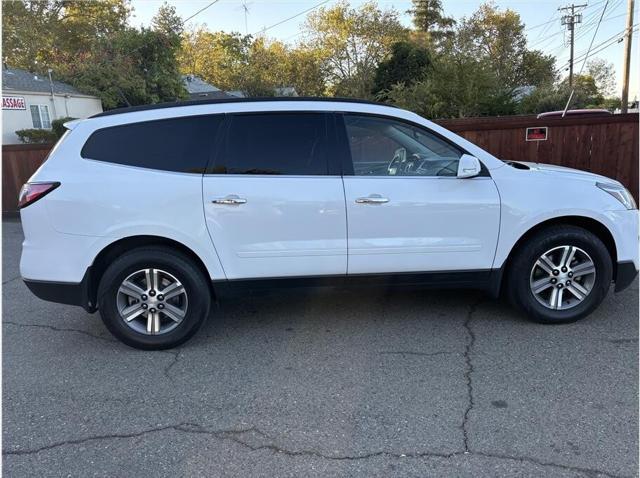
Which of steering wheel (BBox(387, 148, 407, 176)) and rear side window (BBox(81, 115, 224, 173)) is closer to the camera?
rear side window (BBox(81, 115, 224, 173))

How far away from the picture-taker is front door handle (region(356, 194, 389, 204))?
3.79m

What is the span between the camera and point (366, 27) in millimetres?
40219

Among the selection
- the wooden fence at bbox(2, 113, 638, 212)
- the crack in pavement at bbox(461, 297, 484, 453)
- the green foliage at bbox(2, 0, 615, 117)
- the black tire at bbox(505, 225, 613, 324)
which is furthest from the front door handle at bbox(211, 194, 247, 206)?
the green foliage at bbox(2, 0, 615, 117)

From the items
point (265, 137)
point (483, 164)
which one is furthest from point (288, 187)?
point (483, 164)

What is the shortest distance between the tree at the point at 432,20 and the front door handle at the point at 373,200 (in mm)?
54340

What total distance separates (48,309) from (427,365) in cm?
383

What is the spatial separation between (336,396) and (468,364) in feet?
3.34

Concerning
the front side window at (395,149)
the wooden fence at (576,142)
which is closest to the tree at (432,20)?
the wooden fence at (576,142)

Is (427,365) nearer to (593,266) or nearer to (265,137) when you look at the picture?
(593,266)

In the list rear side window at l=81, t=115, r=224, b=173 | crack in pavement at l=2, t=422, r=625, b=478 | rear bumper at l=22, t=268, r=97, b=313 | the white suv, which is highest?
rear side window at l=81, t=115, r=224, b=173

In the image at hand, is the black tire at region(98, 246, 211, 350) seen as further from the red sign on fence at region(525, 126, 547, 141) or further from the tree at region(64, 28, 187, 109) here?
the tree at region(64, 28, 187, 109)

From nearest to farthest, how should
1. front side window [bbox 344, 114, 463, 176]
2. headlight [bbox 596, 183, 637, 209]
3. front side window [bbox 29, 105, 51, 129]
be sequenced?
front side window [bbox 344, 114, 463, 176], headlight [bbox 596, 183, 637, 209], front side window [bbox 29, 105, 51, 129]

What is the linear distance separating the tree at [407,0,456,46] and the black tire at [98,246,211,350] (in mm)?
54907

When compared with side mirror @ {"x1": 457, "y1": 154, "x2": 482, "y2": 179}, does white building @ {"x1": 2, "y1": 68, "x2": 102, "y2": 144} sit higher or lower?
higher
